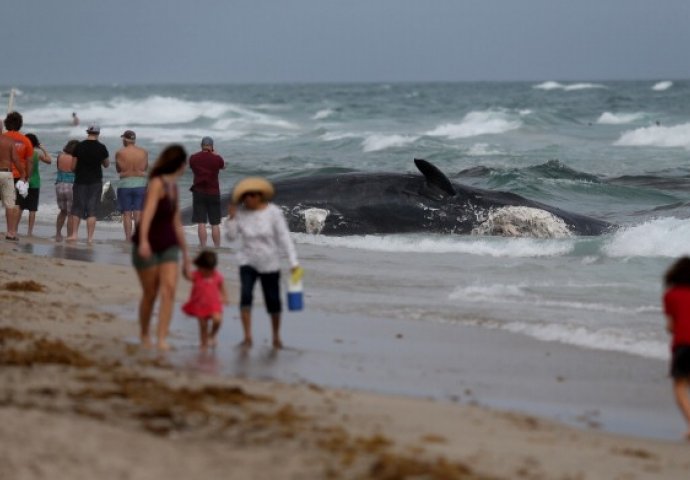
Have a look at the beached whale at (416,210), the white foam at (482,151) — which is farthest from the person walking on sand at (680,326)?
the white foam at (482,151)

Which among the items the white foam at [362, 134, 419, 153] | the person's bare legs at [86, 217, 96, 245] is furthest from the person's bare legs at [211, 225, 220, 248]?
the white foam at [362, 134, 419, 153]

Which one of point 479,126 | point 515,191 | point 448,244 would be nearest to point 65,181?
point 448,244

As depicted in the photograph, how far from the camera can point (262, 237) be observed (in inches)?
395

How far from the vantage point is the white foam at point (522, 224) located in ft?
64.6

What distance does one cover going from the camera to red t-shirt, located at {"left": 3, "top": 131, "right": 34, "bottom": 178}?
16422 mm

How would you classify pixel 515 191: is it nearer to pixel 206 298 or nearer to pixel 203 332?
pixel 206 298

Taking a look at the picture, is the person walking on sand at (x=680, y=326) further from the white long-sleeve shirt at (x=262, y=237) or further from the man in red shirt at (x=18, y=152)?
the man in red shirt at (x=18, y=152)

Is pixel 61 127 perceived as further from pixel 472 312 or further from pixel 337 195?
pixel 472 312

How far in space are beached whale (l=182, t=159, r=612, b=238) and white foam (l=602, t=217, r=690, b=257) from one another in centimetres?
213

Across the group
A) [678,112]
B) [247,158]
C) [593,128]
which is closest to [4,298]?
[247,158]

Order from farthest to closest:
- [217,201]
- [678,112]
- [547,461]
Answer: [678,112] → [217,201] → [547,461]

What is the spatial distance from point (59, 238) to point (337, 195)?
15.3 ft

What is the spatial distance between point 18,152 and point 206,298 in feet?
24.5

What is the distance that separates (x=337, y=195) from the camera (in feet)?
67.6
